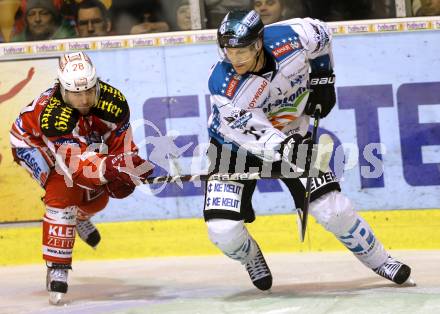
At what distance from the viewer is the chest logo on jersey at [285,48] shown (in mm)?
5293

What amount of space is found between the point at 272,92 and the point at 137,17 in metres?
1.89

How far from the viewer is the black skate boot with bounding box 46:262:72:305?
571 cm

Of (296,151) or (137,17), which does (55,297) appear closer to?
(296,151)

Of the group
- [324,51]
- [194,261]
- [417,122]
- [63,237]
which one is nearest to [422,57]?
[417,122]

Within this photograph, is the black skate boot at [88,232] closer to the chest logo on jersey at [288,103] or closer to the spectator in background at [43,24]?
the spectator in background at [43,24]

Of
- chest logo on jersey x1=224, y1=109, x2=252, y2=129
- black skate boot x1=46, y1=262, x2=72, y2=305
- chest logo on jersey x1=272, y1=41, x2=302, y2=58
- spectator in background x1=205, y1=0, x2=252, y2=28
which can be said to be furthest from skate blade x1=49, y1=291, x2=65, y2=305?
spectator in background x1=205, y1=0, x2=252, y2=28

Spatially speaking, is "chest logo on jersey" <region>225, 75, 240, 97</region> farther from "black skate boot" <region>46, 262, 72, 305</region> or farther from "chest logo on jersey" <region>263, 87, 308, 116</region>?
"black skate boot" <region>46, 262, 72, 305</region>

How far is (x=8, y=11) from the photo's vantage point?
23.4ft

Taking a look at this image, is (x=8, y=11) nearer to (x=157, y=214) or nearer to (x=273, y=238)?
(x=157, y=214)

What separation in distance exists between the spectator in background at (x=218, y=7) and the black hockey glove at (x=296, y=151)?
166cm

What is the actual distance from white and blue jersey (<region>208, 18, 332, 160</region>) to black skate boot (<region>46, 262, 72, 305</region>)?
3.37 ft

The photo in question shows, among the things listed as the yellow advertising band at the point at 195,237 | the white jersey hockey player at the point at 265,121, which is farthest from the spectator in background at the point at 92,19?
the white jersey hockey player at the point at 265,121

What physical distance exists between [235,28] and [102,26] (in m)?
2.01

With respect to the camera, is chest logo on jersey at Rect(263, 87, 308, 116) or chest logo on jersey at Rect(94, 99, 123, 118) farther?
chest logo on jersey at Rect(94, 99, 123, 118)
